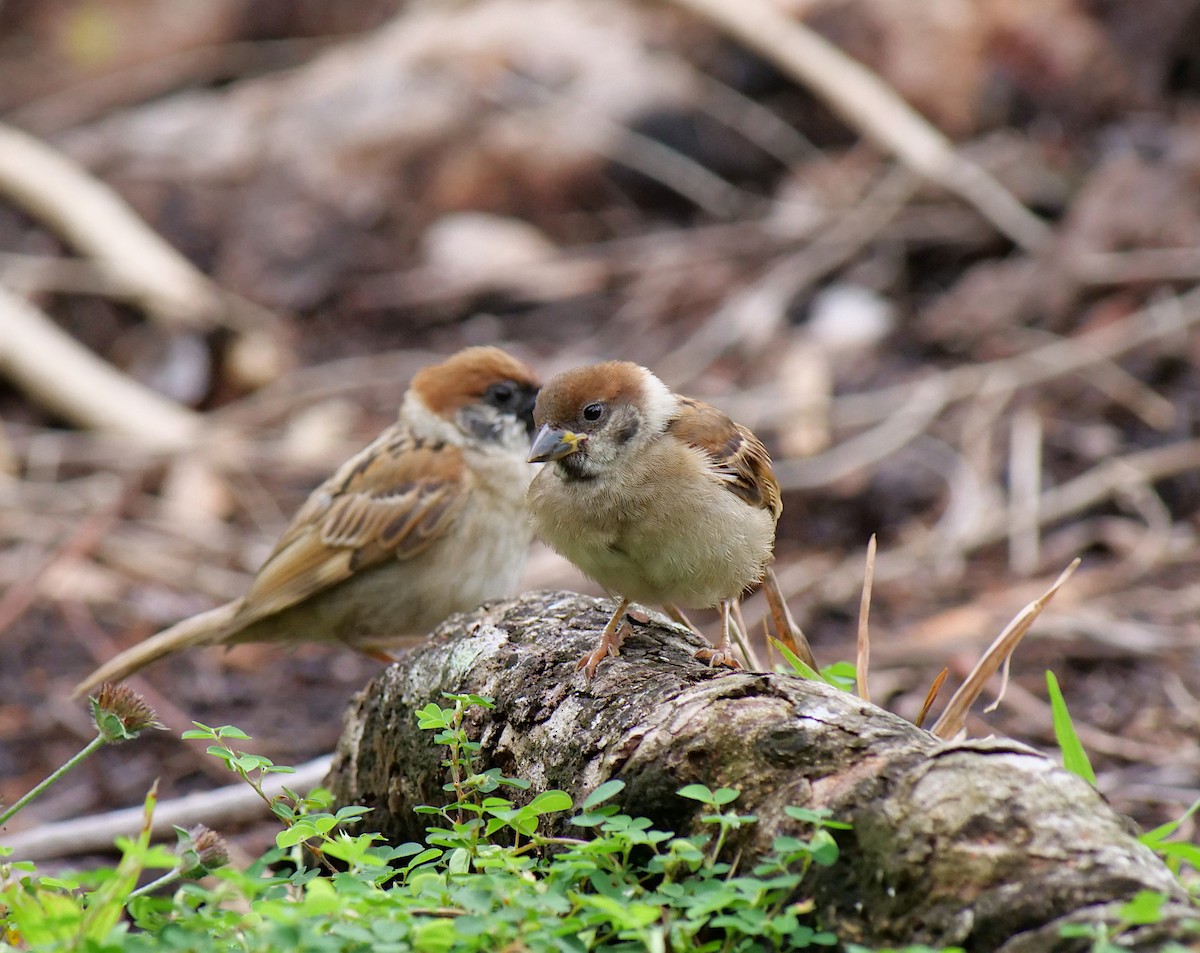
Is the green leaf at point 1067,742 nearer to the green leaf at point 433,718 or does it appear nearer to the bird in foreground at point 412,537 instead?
the green leaf at point 433,718

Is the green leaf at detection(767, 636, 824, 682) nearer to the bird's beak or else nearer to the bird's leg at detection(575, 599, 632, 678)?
the bird's leg at detection(575, 599, 632, 678)

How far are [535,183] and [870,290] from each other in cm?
277

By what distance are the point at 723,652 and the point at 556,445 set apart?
29.5 inches

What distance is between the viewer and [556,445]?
348 cm

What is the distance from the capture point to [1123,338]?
7.20m

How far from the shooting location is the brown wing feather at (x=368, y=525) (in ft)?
16.4

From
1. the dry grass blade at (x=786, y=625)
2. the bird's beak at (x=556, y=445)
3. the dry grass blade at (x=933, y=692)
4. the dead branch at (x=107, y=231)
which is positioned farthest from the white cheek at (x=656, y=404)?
the dead branch at (x=107, y=231)

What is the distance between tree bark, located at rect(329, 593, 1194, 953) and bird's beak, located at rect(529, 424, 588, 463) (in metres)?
0.52

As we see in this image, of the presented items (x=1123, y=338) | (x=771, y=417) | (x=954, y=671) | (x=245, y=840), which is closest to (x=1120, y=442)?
(x=1123, y=338)

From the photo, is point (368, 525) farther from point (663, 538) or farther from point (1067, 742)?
point (1067, 742)

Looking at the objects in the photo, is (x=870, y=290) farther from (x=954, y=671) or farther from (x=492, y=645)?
(x=492, y=645)

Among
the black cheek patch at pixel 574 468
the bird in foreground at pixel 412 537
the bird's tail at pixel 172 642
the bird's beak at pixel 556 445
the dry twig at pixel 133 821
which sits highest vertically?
the bird's beak at pixel 556 445

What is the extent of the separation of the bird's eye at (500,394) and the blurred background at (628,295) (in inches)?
55.8

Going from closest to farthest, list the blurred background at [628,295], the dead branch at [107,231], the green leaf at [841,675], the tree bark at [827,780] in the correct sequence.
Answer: the tree bark at [827,780], the green leaf at [841,675], the blurred background at [628,295], the dead branch at [107,231]
